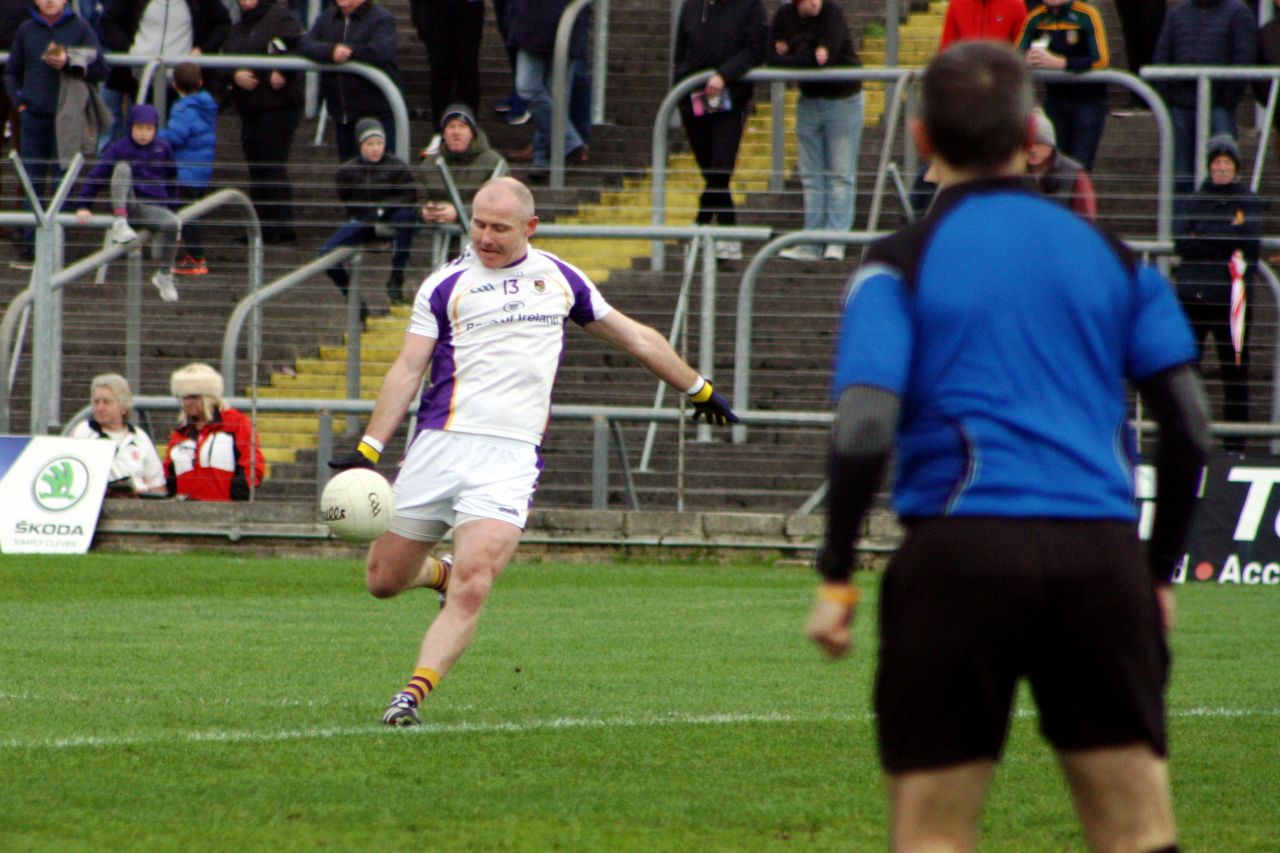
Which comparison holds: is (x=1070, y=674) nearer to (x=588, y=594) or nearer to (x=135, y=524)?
(x=588, y=594)

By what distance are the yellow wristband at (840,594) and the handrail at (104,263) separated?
12993 mm

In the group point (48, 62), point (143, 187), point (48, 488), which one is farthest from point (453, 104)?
point (48, 488)

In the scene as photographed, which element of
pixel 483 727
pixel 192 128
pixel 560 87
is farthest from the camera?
pixel 560 87

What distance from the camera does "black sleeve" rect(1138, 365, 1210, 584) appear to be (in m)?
3.76

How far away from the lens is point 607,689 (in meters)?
8.74

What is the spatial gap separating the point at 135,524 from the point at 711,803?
1061 centimetres

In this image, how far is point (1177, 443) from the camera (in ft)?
12.4

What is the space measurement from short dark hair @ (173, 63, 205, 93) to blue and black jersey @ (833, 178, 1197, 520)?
50.7 ft

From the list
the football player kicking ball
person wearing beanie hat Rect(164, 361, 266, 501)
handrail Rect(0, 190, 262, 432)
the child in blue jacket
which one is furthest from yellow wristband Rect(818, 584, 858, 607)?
the child in blue jacket

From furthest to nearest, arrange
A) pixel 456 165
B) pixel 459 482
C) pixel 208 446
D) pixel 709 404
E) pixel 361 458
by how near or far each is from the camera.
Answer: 1. pixel 456 165
2. pixel 208 446
3. pixel 709 404
4. pixel 361 458
5. pixel 459 482

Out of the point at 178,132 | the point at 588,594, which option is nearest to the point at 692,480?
the point at 588,594

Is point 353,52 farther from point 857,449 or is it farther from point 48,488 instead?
point 857,449

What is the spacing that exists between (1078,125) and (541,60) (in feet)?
18.3

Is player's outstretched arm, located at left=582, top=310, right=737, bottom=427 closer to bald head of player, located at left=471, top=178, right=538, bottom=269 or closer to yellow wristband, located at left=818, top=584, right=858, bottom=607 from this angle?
bald head of player, located at left=471, top=178, right=538, bottom=269
